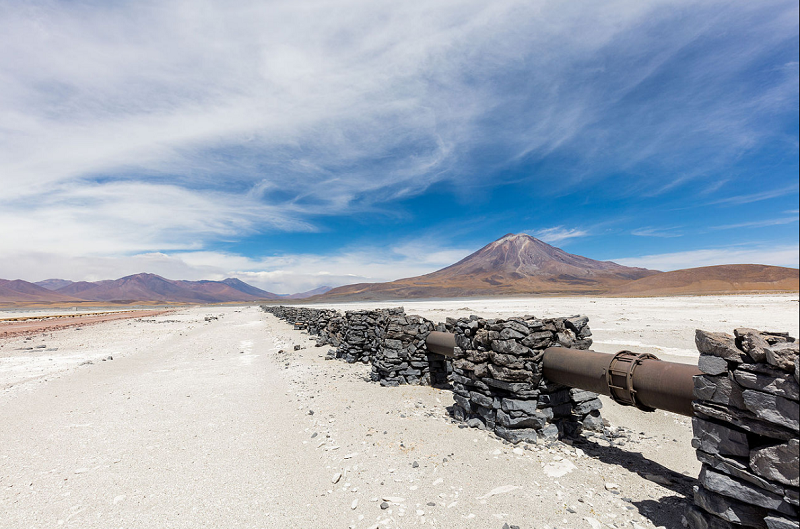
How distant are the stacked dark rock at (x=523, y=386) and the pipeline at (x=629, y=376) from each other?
40 centimetres

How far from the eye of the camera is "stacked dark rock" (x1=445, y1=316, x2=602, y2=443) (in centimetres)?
686

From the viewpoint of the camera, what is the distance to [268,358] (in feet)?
57.9

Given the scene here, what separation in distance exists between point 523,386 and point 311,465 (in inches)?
172

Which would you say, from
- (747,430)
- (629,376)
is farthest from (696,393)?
(629,376)

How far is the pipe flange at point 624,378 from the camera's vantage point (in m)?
5.30

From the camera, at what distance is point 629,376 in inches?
208

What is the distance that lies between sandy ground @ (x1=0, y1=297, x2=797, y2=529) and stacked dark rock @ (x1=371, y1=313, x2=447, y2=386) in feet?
2.17

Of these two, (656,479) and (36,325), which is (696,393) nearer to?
(656,479)

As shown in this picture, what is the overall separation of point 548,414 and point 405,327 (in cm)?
572

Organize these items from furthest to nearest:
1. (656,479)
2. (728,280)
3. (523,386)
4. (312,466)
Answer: (728,280) < (523,386) < (312,466) < (656,479)

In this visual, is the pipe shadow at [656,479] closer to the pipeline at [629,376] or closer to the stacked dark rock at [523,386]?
the stacked dark rock at [523,386]

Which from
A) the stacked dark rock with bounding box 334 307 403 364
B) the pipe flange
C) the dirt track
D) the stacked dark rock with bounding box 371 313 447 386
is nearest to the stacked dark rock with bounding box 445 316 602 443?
the pipe flange

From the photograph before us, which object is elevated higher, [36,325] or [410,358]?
[410,358]

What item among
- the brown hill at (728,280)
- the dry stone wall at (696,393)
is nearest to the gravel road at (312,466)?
the dry stone wall at (696,393)
